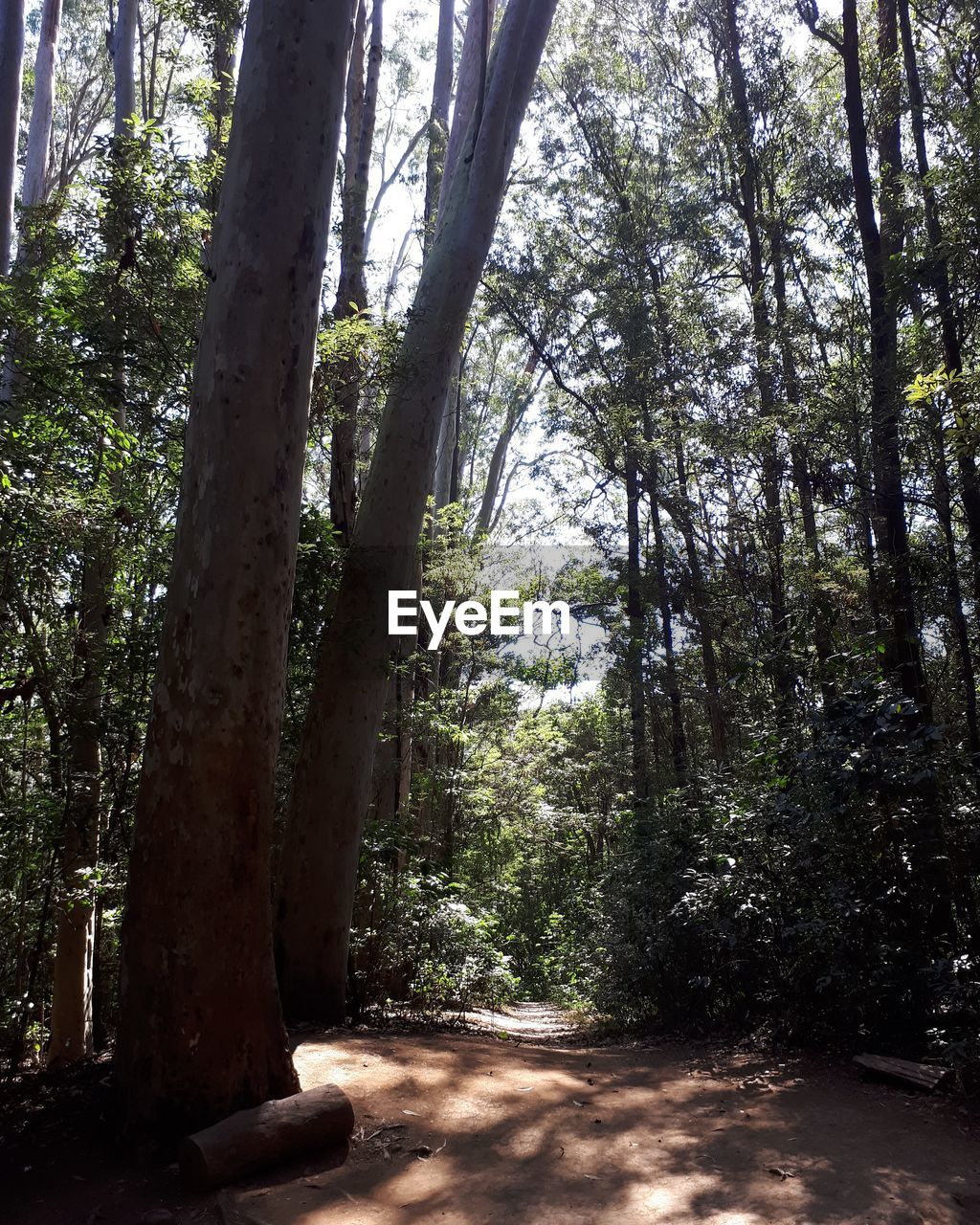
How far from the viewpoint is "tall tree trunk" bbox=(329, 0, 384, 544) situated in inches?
283

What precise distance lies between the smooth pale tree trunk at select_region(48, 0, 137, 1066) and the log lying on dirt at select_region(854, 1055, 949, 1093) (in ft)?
15.3

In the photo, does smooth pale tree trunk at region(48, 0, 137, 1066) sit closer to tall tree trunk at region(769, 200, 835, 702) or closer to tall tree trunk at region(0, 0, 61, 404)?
tall tree trunk at region(769, 200, 835, 702)

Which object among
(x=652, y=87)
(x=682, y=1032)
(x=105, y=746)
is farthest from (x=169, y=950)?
(x=652, y=87)

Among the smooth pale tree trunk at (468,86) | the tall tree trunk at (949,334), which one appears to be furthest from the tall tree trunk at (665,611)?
the tall tree trunk at (949,334)

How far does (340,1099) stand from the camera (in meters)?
3.74

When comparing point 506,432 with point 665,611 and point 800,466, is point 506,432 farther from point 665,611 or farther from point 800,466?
point 800,466

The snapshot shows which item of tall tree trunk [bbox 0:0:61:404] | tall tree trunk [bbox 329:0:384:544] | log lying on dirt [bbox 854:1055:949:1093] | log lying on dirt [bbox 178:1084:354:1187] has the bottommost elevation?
log lying on dirt [bbox 854:1055:949:1093]

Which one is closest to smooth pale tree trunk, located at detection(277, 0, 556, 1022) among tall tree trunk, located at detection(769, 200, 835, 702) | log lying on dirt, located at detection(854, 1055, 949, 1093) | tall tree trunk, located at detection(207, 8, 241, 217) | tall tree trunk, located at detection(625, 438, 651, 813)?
tall tree trunk, located at detection(207, 8, 241, 217)

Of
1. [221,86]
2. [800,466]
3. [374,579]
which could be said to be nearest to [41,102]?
[221,86]

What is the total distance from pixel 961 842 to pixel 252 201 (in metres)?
5.51

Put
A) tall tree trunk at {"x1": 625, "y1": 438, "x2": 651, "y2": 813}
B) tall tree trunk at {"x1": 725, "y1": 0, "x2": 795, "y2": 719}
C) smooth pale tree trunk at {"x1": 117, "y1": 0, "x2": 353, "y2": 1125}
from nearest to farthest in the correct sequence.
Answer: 1. smooth pale tree trunk at {"x1": 117, "y1": 0, "x2": 353, "y2": 1125}
2. tall tree trunk at {"x1": 725, "y1": 0, "x2": 795, "y2": 719}
3. tall tree trunk at {"x1": 625, "y1": 438, "x2": 651, "y2": 813}

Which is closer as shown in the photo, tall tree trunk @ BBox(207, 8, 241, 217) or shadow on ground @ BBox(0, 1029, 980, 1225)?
shadow on ground @ BBox(0, 1029, 980, 1225)

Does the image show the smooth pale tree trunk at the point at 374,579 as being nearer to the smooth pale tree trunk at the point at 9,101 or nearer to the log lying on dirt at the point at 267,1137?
the log lying on dirt at the point at 267,1137

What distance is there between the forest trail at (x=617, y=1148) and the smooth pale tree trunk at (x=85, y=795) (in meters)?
1.98
